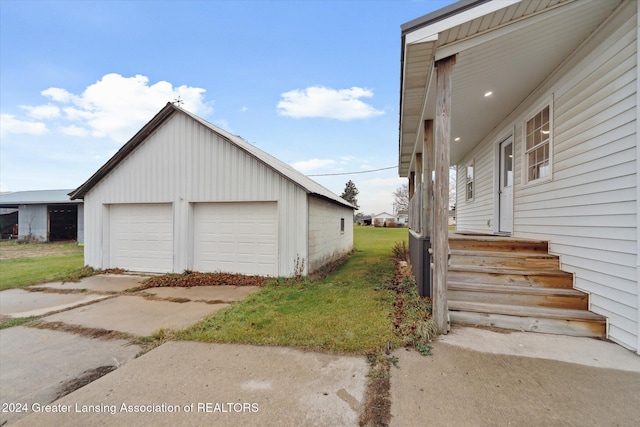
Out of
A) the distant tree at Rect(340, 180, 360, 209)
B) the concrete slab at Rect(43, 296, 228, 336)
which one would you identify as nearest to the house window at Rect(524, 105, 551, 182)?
the concrete slab at Rect(43, 296, 228, 336)

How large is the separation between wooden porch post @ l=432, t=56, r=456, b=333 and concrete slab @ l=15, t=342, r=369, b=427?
1303 mm

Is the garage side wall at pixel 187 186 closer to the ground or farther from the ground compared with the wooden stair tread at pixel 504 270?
farther from the ground

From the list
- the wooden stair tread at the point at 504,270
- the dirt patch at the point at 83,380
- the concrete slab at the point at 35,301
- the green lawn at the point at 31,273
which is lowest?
the green lawn at the point at 31,273

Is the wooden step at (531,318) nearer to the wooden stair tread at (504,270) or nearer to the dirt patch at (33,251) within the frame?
the wooden stair tread at (504,270)

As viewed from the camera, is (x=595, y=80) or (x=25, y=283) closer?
(x=595, y=80)

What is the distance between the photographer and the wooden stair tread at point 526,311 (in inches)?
131

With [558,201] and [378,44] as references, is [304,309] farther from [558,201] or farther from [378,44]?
[378,44]

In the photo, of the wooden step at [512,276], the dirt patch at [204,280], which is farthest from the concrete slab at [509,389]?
the dirt patch at [204,280]

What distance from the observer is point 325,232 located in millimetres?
9086

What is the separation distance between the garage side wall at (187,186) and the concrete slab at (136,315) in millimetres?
2369

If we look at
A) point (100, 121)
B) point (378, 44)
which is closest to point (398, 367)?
point (378, 44)

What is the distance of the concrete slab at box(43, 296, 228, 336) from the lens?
4.11 meters

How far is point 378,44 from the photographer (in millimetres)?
9742

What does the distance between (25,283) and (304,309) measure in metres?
Answer: 7.88
